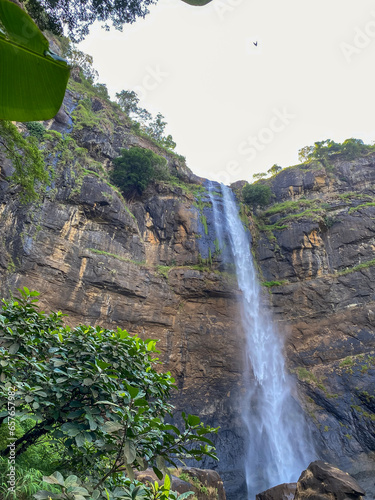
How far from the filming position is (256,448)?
15.2 metres

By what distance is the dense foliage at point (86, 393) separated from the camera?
7.59 feet

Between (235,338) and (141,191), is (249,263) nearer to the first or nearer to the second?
(235,338)

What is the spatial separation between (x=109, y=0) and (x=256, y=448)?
18133 millimetres

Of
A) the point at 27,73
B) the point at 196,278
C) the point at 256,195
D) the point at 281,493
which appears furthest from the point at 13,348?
the point at 256,195

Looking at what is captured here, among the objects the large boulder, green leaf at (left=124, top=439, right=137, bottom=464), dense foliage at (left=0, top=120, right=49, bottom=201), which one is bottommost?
the large boulder

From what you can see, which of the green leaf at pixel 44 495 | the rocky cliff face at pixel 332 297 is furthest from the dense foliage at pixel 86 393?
the rocky cliff face at pixel 332 297

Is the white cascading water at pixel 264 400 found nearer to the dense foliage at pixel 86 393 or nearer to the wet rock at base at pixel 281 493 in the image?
the wet rock at base at pixel 281 493

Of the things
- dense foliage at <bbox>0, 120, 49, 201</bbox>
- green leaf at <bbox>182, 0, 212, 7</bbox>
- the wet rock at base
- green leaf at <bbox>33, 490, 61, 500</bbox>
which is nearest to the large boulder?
the wet rock at base

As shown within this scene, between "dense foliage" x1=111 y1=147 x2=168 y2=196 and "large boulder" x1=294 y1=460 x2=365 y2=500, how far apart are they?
56.0 ft

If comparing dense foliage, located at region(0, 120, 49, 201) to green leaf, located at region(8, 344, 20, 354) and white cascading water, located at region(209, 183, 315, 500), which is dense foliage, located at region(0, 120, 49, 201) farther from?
white cascading water, located at region(209, 183, 315, 500)

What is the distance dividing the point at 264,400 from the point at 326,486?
827cm

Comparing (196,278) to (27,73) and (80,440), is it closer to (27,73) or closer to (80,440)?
(80,440)

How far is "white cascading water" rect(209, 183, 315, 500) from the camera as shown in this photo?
47.8ft

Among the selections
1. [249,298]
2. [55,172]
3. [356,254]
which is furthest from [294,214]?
[55,172]
